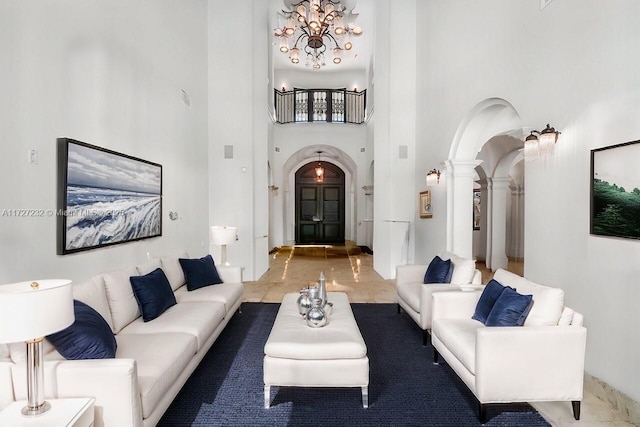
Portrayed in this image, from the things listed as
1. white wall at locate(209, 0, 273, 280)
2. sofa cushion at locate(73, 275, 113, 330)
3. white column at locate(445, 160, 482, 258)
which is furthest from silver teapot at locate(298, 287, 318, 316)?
white wall at locate(209, 0, 273, 280)

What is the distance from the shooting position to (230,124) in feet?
21.1

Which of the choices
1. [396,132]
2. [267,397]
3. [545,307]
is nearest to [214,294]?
[267,397]

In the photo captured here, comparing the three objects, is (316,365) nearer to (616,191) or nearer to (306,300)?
(306,300)

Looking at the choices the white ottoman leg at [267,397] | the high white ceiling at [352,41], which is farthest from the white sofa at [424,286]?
the high white ceiling at [352,41]

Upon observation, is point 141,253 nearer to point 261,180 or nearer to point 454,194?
point 261,180

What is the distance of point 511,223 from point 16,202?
411 inches

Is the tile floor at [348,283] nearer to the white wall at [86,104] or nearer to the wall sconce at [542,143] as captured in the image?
the white wall at [86,104]

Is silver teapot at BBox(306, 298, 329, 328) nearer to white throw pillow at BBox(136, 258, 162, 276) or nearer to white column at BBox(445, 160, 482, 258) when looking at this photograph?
white throw pillow at BBox(136, 258, 162, 276)

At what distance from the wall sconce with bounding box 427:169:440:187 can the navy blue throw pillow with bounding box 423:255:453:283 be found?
181 centimetres

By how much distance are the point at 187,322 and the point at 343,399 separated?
144 cm

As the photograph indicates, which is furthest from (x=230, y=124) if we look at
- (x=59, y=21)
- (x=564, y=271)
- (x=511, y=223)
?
(x=511, y=223)

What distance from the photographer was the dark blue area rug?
2.34 meters

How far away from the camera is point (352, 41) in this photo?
10461 millimetres

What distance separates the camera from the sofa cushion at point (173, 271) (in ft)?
12.8
